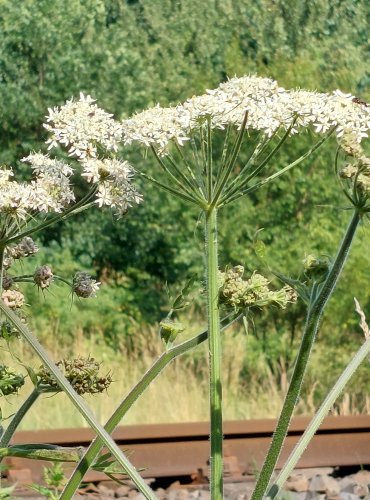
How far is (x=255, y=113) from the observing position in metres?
2.53

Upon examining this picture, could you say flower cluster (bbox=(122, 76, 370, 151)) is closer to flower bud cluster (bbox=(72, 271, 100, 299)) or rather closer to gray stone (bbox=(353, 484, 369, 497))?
flower bud cluster (bbox=(72, 271, 100, 299))

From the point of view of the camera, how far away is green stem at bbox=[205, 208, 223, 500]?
242cm

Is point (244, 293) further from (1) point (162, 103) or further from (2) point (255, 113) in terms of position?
(1) point (162, 103)

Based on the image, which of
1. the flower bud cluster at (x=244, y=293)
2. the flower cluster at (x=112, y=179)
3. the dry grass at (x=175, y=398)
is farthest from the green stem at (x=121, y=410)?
the dry grass at (x=175, y=398)

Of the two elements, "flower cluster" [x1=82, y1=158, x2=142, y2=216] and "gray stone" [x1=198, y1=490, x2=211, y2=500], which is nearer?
"flower cluster" [x1=82, y1=158, x2=142, y2=216]

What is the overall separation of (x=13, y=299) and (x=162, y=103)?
12.8 meters

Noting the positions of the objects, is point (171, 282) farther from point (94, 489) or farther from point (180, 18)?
point (94, 489)

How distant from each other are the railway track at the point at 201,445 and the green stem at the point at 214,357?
3656 mm

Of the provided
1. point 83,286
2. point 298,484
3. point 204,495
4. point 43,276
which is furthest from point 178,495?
point 43,276

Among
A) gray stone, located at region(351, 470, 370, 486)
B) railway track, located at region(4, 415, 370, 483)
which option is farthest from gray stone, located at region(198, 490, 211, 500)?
gray stone, located at region(351, 470, 370, 486)

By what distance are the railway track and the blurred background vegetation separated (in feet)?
18.1

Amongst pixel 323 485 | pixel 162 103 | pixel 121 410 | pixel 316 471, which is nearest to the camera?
pixel 121 410

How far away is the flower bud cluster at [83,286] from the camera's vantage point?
107 inches

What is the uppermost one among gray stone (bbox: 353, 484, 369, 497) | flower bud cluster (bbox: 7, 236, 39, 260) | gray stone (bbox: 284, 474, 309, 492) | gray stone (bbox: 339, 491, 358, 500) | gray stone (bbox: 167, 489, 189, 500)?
gray stone (bbox: 284, 474, 309, 492)
